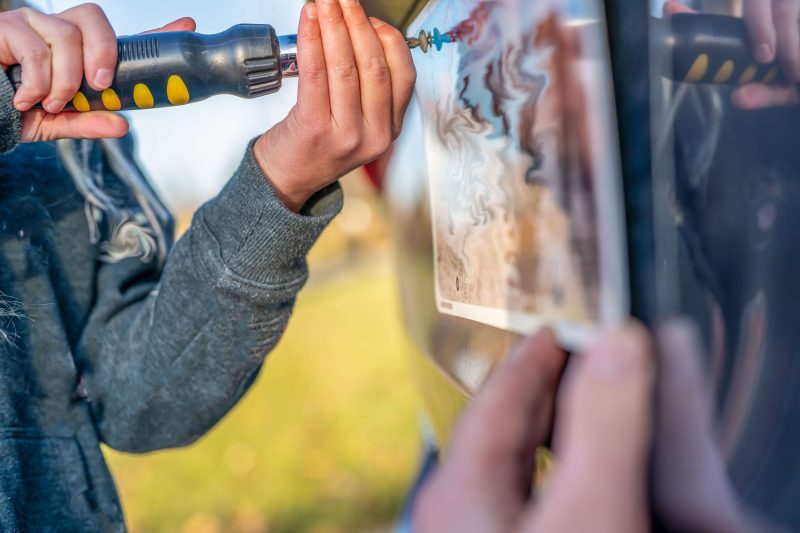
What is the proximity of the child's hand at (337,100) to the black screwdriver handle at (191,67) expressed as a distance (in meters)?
0.04

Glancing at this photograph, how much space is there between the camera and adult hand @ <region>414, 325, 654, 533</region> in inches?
13.1

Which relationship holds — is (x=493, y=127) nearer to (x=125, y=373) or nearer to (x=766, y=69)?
(x=766, y=69)

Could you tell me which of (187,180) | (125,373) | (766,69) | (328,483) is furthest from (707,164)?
(328,483)

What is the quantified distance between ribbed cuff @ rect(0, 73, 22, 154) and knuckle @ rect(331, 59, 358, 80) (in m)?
0.29

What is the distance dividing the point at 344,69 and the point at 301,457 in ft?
6.72

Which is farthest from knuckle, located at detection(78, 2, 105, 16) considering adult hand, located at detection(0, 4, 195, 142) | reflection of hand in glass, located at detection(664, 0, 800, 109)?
reflection of hand in glass, located at detection(664, 0, 800, 109)

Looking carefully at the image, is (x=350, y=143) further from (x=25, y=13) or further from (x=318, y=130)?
(x=25, y=13)

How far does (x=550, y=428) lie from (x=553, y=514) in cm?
11

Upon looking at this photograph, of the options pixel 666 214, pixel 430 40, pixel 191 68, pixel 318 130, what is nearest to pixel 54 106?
pixel 191 68

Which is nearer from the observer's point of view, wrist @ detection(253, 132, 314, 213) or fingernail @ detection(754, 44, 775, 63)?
fingernail @ detection(754, 44, 775, 63)

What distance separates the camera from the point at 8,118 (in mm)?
642

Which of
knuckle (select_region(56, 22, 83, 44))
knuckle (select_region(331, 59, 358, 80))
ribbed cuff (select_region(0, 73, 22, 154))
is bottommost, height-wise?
ribbed cuff (select_region(0, 73, 22, 154))

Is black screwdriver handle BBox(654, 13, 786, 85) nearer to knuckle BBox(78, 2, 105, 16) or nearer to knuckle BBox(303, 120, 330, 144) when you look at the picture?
knuckle BBox(303, 120, 330, 144)

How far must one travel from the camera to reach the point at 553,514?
0.33 meters
